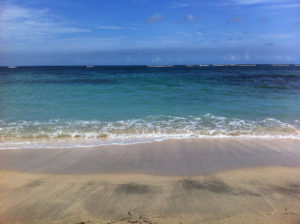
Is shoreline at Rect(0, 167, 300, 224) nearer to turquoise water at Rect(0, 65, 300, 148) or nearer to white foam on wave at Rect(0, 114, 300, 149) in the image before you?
white foam on wave at Rect(0, 114, 300, 149)

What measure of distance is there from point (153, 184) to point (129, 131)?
12.7 ft

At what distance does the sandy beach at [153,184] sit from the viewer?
3473 millimetres

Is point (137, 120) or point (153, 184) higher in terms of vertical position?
point (137, 120)

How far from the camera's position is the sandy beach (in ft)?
11.4

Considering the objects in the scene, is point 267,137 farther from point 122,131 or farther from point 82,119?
point 82,119

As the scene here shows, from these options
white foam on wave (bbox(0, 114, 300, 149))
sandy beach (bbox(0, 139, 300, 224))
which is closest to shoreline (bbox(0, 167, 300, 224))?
sandy beach (bbox(0, 139, 300, 224))

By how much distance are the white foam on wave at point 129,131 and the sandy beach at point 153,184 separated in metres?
0.76

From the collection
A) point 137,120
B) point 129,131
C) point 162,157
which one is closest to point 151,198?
point 162,157

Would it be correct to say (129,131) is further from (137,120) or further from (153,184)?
(153,184)

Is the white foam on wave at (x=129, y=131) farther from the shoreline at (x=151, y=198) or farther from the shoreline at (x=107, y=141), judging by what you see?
the shoreline at (x=151, y=198)

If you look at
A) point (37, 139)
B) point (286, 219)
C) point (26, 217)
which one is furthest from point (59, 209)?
point (37, 139)

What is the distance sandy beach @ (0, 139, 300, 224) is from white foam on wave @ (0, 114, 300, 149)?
2.49 ft

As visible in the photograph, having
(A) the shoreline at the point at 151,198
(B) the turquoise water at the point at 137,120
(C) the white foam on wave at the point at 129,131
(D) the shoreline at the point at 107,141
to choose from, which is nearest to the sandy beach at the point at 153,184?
(A) the shoreline at the point at 151,198

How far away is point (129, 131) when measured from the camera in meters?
8.09
